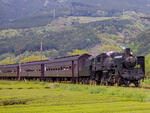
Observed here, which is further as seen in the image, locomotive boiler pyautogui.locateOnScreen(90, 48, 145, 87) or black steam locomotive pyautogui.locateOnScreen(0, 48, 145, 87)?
black steam locomotive pyautogui.locateOnScreen(0, 48, 145, 87)

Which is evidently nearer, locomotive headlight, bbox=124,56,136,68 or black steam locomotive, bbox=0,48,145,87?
locomotive headlight, bbox=124,56,136,68

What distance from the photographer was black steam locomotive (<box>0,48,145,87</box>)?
3809 cm

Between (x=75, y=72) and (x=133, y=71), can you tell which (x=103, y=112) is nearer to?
(x=133, y=71)

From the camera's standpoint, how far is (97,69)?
4281 centimetres

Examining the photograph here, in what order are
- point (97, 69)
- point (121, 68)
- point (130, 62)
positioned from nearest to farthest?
1. point (121, 68)
2. point (130, 62)
3. point (97, 69)

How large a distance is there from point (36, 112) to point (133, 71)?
2705cm

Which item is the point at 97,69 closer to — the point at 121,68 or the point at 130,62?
the point at 121,68

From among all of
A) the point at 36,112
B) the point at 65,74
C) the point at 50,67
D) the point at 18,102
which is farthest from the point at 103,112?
the point at 50,67

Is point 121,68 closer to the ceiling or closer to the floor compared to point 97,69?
closer to the ceiling

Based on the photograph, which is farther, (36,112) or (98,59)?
(98,59)

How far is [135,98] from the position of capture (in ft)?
62.1

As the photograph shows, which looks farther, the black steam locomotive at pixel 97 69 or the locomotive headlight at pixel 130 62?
the black steam locomotive at pixel 97 69

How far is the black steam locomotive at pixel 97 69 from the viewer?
38.1m

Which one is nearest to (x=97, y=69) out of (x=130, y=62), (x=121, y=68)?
(x=121, y=68)
